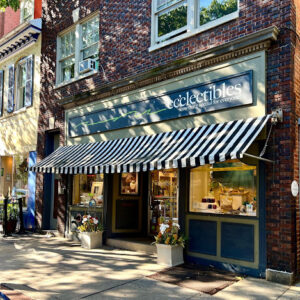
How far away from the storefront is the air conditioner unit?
1203 mm

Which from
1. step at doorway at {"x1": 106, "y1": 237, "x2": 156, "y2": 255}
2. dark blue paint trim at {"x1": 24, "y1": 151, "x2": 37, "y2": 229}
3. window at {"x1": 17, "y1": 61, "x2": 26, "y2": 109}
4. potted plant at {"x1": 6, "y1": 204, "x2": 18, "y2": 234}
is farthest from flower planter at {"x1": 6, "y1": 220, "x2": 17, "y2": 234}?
window at {"x1": 17, "y1": 61, "x2": 26, "y2": 109}

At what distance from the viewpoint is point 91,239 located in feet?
30.3

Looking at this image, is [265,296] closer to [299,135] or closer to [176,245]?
[176,245]

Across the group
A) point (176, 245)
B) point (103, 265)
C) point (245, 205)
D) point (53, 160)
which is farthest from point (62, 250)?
point (245, 205)

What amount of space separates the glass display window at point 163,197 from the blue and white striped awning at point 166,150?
1.57m

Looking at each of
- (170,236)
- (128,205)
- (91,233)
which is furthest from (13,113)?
(170,236)

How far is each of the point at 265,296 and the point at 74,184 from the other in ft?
23.7

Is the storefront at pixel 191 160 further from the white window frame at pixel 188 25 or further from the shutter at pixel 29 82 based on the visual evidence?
the shutter at pixel 29 82

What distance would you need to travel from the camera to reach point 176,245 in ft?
24.0

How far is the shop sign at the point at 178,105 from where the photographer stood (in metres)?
6.82

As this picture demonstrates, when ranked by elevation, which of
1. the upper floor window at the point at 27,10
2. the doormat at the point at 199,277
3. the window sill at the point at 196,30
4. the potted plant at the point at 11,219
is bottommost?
the doormat at the point at 199,277

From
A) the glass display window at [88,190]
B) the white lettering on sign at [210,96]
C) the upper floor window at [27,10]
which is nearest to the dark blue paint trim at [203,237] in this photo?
the white lettering on sign at [210,96]

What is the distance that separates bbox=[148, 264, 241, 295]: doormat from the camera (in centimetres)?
594

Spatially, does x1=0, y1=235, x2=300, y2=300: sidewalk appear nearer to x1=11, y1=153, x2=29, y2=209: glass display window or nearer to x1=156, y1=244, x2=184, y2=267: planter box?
x1=156, y1=244, x2=184, y2=267: planter box
